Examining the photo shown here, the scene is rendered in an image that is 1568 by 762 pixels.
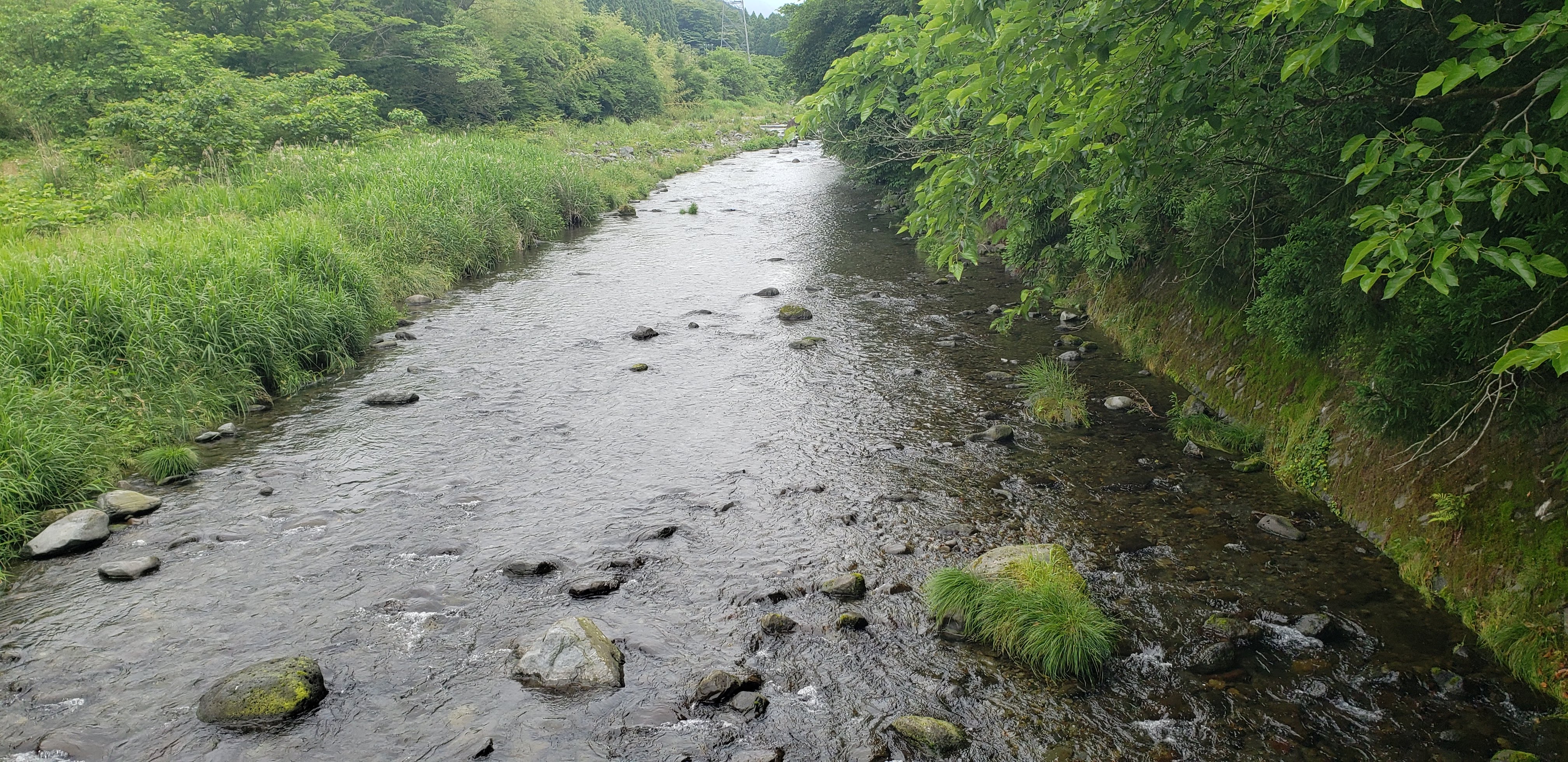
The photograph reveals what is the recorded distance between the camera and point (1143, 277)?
12.4 metres

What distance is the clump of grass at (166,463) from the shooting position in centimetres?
859

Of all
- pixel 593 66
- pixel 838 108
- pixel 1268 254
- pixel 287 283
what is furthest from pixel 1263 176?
pixel 593 66

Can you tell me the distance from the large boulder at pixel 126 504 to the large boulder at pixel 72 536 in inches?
8.1

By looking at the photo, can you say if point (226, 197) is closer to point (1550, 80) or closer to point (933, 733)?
point (933, 733)

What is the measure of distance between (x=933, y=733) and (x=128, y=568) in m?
6.97

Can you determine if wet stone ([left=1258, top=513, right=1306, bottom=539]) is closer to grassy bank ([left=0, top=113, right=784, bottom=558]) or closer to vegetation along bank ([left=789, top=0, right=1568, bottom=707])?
vegetation along bank ([left=789, top=0, right=1568, bottom=707])

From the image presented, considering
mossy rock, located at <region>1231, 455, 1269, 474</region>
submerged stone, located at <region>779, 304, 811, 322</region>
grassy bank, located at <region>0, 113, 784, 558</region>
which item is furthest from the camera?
submerged stone, located at <region>779, 304, 811, 322</region>

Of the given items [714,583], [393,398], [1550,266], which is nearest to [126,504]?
[393,398]

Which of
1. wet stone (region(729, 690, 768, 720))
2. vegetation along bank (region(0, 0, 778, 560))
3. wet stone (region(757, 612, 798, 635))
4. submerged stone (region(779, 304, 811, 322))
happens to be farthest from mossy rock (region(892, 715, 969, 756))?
submerged stone (region(779, 304, 811, 322))

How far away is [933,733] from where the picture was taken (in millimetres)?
4828

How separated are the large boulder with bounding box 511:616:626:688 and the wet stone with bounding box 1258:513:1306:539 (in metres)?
5.64

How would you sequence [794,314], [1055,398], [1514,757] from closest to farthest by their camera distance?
1. [1514,757]
2. [1055,398]
3. [794,314]

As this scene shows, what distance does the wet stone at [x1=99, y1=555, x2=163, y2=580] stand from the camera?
22.2ft

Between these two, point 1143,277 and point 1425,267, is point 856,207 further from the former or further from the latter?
point 1425,267
